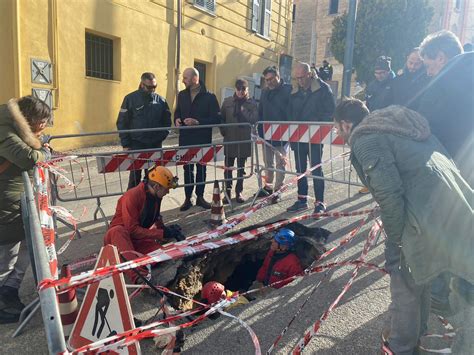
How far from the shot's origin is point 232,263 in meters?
4.69

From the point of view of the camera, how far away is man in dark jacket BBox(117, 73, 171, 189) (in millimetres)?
5754

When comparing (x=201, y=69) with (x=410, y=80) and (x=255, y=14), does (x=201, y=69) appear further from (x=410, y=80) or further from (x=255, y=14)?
(x=410, y=80)

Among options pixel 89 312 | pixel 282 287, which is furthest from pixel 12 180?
pixel 282 287

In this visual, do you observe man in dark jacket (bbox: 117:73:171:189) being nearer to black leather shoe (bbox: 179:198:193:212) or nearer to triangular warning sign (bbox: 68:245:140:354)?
black leather shoe (bbox: 179:198:193:212)

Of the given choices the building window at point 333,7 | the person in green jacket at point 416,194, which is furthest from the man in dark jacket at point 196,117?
the building window at point 333,7

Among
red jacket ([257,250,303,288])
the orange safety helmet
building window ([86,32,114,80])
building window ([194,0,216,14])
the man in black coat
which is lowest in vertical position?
red jacket ([257,250,303,288])

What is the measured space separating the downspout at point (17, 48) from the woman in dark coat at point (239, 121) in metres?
5.24

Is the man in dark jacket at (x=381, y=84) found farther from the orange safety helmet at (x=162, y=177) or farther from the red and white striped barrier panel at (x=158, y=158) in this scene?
the orange safety helmet at (x=162, y=177)

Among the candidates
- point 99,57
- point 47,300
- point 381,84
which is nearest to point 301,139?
point 381,84

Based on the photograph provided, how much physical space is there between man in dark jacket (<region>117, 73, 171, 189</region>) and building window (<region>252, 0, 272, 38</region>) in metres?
12.5

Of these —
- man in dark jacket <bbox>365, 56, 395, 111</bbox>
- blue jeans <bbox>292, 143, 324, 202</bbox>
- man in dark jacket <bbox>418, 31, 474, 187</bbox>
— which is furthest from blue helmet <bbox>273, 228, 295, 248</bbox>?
man in dark jacket <bbox>365, 56, 395, 111</bbox>

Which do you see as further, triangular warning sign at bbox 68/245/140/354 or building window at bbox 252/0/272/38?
building window at bbox 252/0/272/38

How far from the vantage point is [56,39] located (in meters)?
9.59

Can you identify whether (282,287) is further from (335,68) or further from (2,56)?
(335,68)
